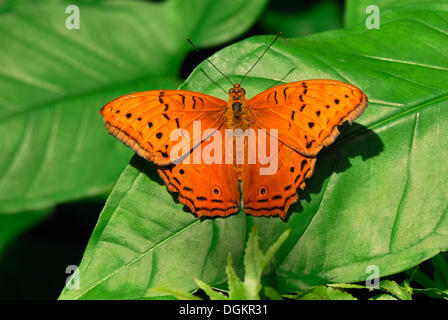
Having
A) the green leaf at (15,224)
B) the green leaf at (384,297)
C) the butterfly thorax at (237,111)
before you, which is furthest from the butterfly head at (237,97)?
the green leaf at (15,224)

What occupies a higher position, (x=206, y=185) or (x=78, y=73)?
(x=78, y=73)

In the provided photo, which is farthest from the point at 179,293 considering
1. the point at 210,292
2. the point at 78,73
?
the point at 78,73

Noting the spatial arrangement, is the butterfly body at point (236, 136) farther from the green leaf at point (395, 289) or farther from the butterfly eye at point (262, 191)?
the green leaf at point (395, 289)

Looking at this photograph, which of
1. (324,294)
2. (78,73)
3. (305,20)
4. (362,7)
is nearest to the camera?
(324,294)

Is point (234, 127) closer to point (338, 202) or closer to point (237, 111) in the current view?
point (237, 111)

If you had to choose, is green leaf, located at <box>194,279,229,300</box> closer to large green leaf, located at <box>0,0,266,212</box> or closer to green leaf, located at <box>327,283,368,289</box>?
green leaf, located at <box>327,283,368,289</box>

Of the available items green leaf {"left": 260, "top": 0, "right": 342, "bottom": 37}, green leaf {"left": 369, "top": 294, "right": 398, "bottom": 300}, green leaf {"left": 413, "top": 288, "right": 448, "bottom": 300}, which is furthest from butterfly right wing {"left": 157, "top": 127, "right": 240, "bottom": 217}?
green leaf {"left": 260, "top": 0, "right": 342, "bottom": 37}
